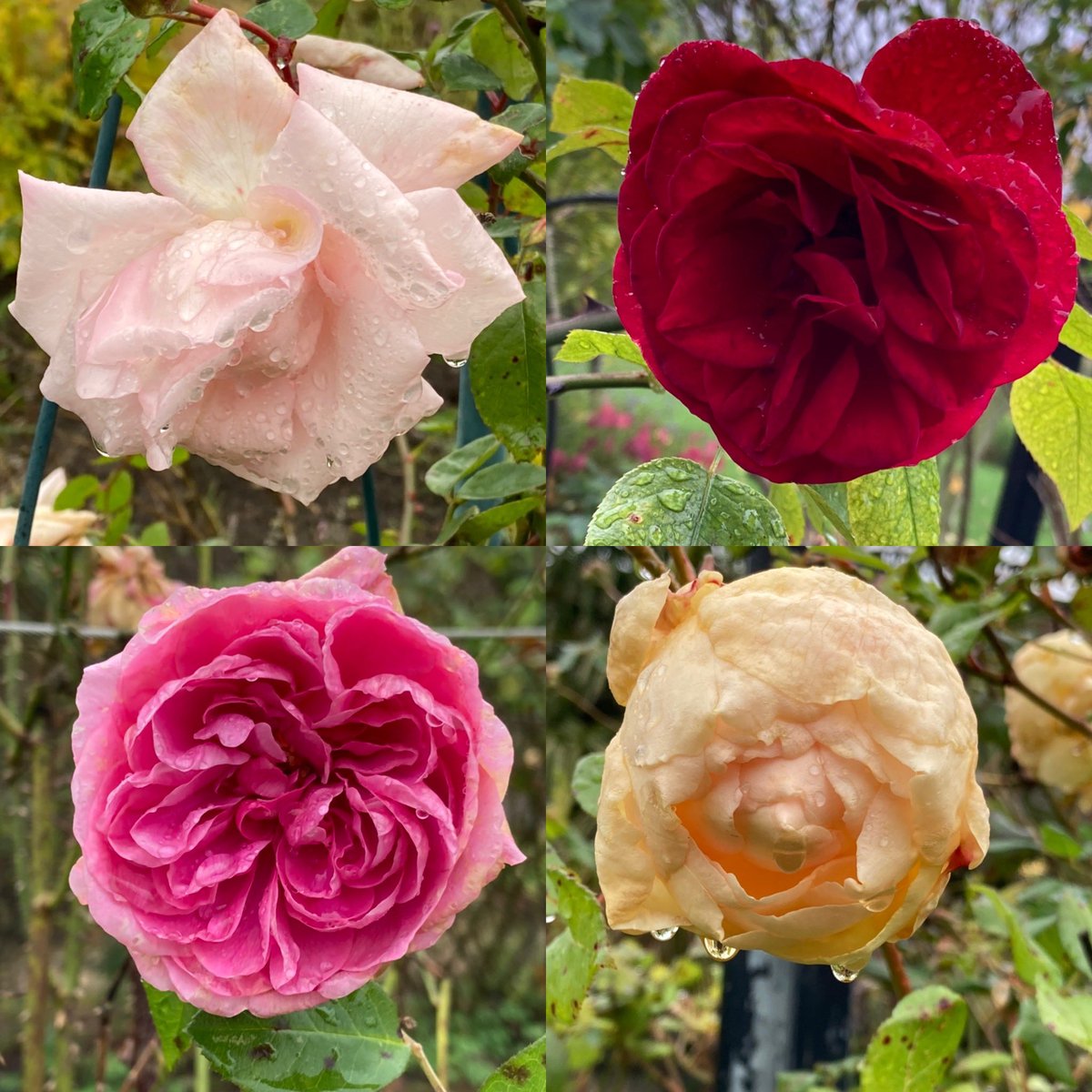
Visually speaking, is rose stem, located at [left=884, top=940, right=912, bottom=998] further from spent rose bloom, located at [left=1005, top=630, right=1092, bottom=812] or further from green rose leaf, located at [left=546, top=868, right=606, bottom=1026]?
spent rose bloom, located at [left=1005, top=630, right=1092, bottom=812]

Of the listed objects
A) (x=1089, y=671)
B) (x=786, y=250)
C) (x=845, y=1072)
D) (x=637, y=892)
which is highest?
(x=786, y=250)

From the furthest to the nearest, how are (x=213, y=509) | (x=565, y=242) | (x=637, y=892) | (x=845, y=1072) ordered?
(x=845, y=1072)
(x=213, y=509)
(x=565, y=242)
(x=637, y=892)

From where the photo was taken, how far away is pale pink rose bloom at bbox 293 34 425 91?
10.1 inches

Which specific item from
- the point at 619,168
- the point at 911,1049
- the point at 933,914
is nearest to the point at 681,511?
the point at 619,168

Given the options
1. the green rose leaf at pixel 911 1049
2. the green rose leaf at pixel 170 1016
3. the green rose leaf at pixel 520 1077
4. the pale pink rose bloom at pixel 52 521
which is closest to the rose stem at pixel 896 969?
the green rose leaf at pixel 911 1049

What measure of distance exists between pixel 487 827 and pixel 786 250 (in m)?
0.16

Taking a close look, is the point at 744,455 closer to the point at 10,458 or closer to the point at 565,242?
the point at 565,242

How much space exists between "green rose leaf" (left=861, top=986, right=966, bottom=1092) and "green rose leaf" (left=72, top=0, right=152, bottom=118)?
377 millimetres

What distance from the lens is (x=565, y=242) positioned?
361 millimetres

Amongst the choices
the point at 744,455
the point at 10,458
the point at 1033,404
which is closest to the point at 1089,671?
the point at 1033,404

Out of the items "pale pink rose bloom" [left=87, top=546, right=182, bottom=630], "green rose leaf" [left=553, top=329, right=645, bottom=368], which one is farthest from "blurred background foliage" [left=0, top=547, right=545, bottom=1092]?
"green rose leaf" [left=553, top=329, right=645, bottom=368]

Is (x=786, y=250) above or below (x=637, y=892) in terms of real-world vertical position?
above

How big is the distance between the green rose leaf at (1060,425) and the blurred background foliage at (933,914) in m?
0.06

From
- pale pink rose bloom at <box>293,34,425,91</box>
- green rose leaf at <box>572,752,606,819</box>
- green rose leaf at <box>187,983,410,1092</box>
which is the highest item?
pale pink rose bloom at <box>293,34,425,91</box>
